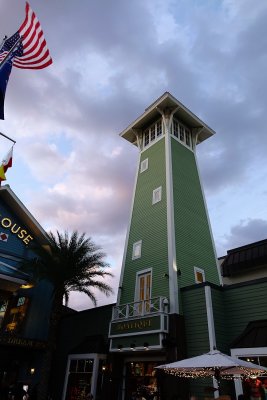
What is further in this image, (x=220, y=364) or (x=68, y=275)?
(x=68, y=275)

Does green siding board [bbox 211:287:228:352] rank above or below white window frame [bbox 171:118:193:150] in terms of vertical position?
below

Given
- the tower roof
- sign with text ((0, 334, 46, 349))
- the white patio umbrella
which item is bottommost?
the white patio umbrella

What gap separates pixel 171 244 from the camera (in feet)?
60.0

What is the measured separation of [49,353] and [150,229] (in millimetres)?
9493

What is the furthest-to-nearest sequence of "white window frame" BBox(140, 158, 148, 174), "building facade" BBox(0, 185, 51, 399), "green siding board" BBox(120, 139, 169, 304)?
1. "white window frame" BBox(140, 158, 148, 174)
2. "building facade" BBox(0, 185, 51, 399)
3. "green siding board" BBox(120, 139, 169, 304)

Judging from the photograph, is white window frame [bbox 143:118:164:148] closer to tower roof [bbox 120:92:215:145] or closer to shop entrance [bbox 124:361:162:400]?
tower roof [bbox 120:92:215:145]

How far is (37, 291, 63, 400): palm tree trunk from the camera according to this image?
57.5ft

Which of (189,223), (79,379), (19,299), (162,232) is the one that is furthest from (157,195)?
(19,299)

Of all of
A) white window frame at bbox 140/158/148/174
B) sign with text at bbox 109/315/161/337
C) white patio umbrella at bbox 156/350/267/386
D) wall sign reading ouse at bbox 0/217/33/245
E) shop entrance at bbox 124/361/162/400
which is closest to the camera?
white patio umbrella at bbox 156/350/267/386

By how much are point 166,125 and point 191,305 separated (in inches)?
555

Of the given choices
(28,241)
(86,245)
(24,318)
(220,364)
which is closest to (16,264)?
(28,241)

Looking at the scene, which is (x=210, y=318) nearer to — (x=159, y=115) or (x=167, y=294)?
(x=167, y=294)

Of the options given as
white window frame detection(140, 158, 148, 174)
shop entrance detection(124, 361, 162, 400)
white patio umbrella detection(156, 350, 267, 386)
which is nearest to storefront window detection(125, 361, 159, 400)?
shop entrance detection(124, 361, 162, 400)

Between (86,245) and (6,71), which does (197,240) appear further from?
(6,71)
